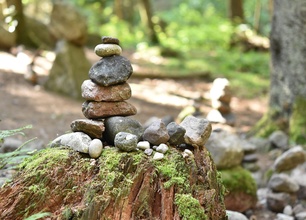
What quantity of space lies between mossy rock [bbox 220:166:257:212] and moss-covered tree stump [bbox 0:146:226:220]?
2.04m

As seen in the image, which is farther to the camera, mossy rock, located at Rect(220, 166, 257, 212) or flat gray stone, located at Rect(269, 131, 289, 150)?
flat gray stone, located at Rect(269, 131, 289, 150)

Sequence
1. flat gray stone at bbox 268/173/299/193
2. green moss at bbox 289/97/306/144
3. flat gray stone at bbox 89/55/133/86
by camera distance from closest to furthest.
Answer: flat gray stone at bbox 89/55/133/86, flat gray stone at bbox 268/173/299/193, green moss at bbox 289/97/306/144

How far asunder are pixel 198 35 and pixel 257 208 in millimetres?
13273

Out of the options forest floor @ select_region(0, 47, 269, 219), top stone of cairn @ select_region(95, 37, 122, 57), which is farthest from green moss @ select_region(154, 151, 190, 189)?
forest floor @ select_region(0, 47, 269, 219)

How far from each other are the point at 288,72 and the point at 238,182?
3.07 m

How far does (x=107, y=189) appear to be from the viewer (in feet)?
10.2

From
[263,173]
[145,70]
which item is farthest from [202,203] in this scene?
[145,70]

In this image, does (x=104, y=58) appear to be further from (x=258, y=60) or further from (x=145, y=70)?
(x=258, y=60)

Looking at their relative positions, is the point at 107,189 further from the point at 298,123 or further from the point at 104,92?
the point at 298,123

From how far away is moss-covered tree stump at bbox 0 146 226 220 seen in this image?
10.1 ft

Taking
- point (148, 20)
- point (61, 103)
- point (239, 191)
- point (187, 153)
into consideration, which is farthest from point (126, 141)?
point (148, 20)

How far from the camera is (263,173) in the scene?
664cm

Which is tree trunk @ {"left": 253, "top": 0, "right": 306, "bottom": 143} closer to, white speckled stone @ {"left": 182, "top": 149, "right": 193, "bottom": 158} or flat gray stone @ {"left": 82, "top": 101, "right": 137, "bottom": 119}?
white speckled stone @ {"left": 182, "top": 149, "right": 193, "bottom": 158}

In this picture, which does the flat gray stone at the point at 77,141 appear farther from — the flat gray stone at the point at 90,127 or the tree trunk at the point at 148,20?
the tree trunk at the point at 148,20
